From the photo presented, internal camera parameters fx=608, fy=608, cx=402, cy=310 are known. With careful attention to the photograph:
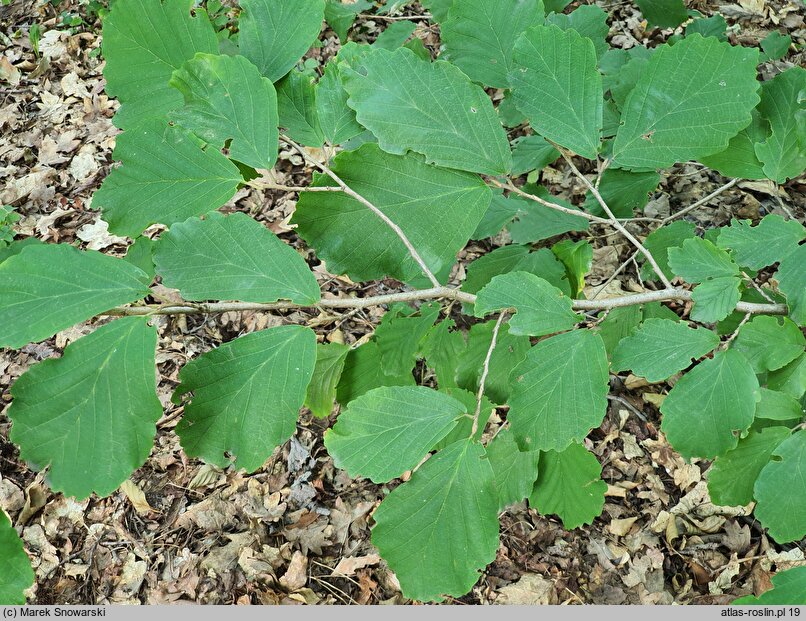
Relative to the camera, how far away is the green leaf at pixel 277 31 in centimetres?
115

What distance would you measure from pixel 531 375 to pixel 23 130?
3978 millimetres

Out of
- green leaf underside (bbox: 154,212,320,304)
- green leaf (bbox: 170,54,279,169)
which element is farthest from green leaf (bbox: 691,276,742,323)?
green leaf (bbox: 170,54,279,169)

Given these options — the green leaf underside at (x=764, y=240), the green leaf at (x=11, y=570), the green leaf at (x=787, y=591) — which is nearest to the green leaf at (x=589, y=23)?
the green leaf underside at (x=764, y=240)

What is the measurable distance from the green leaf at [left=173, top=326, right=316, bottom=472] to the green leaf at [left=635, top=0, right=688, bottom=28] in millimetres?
1731

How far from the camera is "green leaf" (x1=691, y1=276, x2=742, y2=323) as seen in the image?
1.11m

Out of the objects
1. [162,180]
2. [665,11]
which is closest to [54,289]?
[162,180]

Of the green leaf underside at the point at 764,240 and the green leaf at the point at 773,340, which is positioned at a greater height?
the green leaf underside at the point at 764,240

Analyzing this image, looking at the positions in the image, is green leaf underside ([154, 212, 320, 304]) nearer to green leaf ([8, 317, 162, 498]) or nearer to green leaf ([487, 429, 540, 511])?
green leaf ([8, 317, 162, 498])

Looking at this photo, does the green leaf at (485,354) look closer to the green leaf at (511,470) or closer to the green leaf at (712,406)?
the green leaf at (511,470)

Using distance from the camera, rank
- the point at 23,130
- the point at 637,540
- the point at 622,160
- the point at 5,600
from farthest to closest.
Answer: the point at 23,130
the point at 637,540
the point at 622,160
the point at 5,600

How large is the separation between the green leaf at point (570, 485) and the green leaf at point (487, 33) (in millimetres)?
884

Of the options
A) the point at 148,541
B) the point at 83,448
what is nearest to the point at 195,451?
the point at 83,448

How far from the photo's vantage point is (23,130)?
3812mm

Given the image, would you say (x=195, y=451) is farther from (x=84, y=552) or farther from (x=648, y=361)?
(x=84, y=552)
